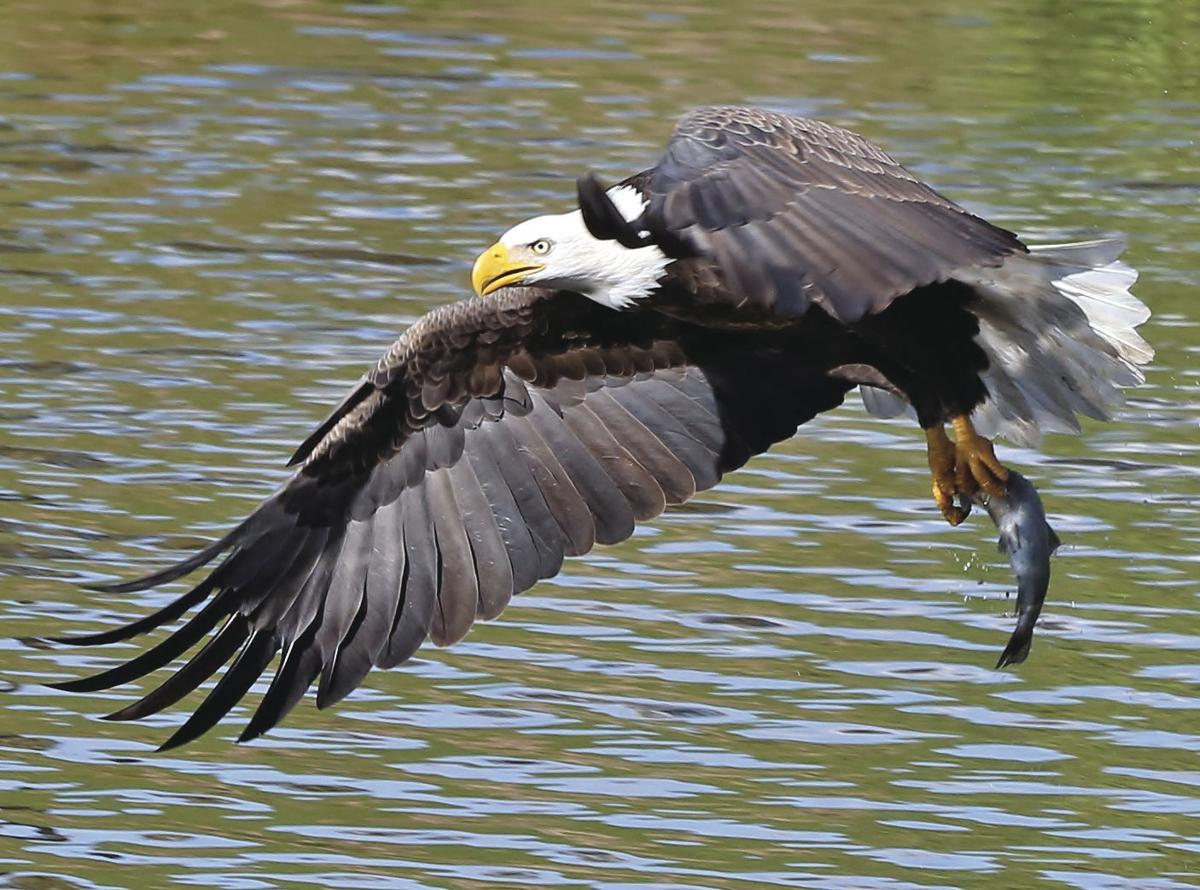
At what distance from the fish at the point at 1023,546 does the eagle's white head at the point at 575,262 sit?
1.26 metres

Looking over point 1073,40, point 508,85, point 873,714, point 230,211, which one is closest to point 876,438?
point 873,714

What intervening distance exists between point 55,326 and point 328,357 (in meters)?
1.04

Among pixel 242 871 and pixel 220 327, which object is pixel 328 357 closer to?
pixel 220 327

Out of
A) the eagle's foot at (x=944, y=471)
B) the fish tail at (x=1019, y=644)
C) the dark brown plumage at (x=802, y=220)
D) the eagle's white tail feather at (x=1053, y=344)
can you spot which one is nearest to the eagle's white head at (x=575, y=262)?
the dark brown plumage at (x=802, y=220)

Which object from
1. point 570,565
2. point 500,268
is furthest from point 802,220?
point 570,565

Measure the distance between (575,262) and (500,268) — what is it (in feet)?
0.56

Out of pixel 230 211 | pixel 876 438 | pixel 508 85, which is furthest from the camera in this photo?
pixel 508 85

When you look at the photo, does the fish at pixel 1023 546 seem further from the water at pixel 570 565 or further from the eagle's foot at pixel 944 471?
the water at pixel 570 565

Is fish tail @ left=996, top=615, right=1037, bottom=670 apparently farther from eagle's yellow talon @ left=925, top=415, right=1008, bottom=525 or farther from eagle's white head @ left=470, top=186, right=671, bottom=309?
eagle's white head @ left=470, top=186, right=671, bottom=309

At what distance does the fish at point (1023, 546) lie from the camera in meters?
6.96

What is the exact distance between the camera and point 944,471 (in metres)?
7.28

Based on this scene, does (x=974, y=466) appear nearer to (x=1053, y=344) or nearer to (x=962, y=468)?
(x=962, y=468)

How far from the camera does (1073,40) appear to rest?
16922 millimetres

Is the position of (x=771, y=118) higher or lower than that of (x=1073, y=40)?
higher
